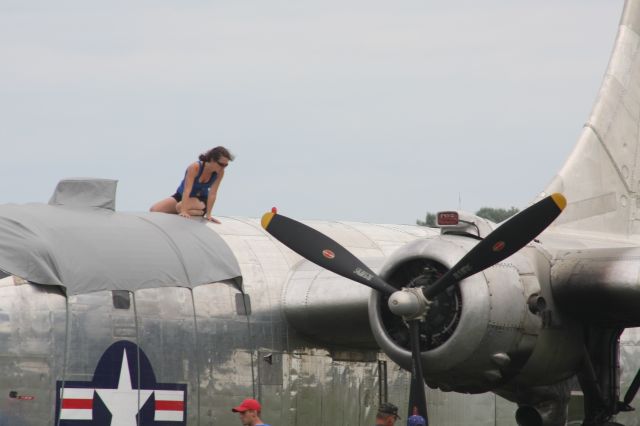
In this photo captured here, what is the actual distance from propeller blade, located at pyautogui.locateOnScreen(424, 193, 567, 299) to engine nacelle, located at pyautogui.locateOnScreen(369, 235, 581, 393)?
0.65 ft

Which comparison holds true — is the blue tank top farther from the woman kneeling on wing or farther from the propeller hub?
the propeller hub

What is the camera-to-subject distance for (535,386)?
1383 cm

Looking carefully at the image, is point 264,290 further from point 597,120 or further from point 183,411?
point 597,120

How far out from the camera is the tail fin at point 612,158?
16469 millimetres

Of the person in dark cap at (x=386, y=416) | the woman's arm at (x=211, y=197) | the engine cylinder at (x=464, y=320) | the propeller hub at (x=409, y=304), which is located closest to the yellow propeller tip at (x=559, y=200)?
the engine cylinder at (x=464, y=320)

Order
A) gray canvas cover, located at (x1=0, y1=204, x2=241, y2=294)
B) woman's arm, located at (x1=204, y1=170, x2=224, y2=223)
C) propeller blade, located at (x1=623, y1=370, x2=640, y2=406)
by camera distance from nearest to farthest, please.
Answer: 1. gray canvas cover, located at (x1=0, y1=204, x2=241, y2=294)
2. propeller blade, located at (x1=623, y1=370, x2=640, y2=406)
3. woman's arm, located at (x1=204, y1=170, x2=224, y2=223)

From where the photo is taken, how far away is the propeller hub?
41.7 feet

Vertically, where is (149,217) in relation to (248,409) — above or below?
above

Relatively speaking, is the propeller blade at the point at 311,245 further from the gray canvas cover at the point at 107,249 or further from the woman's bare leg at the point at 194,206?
the woman's bare leg at the point at 194,206

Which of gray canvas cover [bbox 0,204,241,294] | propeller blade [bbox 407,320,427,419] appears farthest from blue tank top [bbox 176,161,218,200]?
propeller blade [bbox 407,320,427,419]

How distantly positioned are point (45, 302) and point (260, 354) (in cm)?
260

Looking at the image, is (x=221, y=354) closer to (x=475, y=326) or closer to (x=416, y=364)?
(x=416, y=364)

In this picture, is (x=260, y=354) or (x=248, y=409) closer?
(x=248, y=409)

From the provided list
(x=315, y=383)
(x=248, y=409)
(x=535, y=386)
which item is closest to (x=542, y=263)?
(x=535, y=386)
